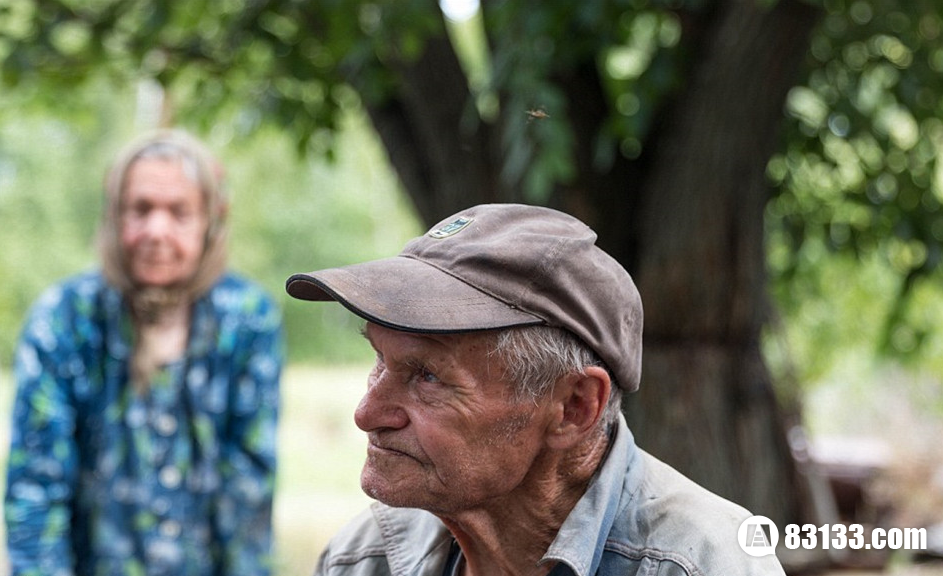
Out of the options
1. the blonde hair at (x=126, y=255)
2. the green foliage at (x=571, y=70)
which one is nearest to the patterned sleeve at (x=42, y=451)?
the blonde hair at (x=126, y=255)

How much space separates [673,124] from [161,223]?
226 cm

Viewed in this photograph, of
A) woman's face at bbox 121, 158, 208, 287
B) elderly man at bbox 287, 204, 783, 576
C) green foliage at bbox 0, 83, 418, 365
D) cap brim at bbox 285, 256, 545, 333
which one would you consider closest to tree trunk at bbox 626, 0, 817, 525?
woman's face at bbox 121, 158, 208, 287

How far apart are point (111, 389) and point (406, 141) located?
7.93ft

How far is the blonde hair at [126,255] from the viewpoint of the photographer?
3.49 meters

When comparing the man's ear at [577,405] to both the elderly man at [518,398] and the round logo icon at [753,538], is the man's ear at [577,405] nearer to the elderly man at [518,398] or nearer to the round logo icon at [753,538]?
the elderly man at [518,398]

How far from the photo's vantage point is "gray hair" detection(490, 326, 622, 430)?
180 cm

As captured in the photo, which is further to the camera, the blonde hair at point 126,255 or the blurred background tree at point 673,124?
the blurred background tree at point 673,124

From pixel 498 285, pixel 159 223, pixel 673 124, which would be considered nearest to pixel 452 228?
pixel 498 285

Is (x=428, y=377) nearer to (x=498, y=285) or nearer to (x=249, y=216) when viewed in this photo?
(x=498, y=285)

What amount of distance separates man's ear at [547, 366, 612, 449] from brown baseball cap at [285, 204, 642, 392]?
0.11 feet

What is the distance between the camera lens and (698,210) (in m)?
4.77

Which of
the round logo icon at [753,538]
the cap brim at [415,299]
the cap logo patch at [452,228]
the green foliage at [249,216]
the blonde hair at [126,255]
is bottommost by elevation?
the round logo icon at [753,538]

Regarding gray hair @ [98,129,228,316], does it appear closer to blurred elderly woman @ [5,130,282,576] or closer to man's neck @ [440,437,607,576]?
blurred elderly woman @ [5,130,282,576]

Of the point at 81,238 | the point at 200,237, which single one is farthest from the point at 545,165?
the point at 81,238
